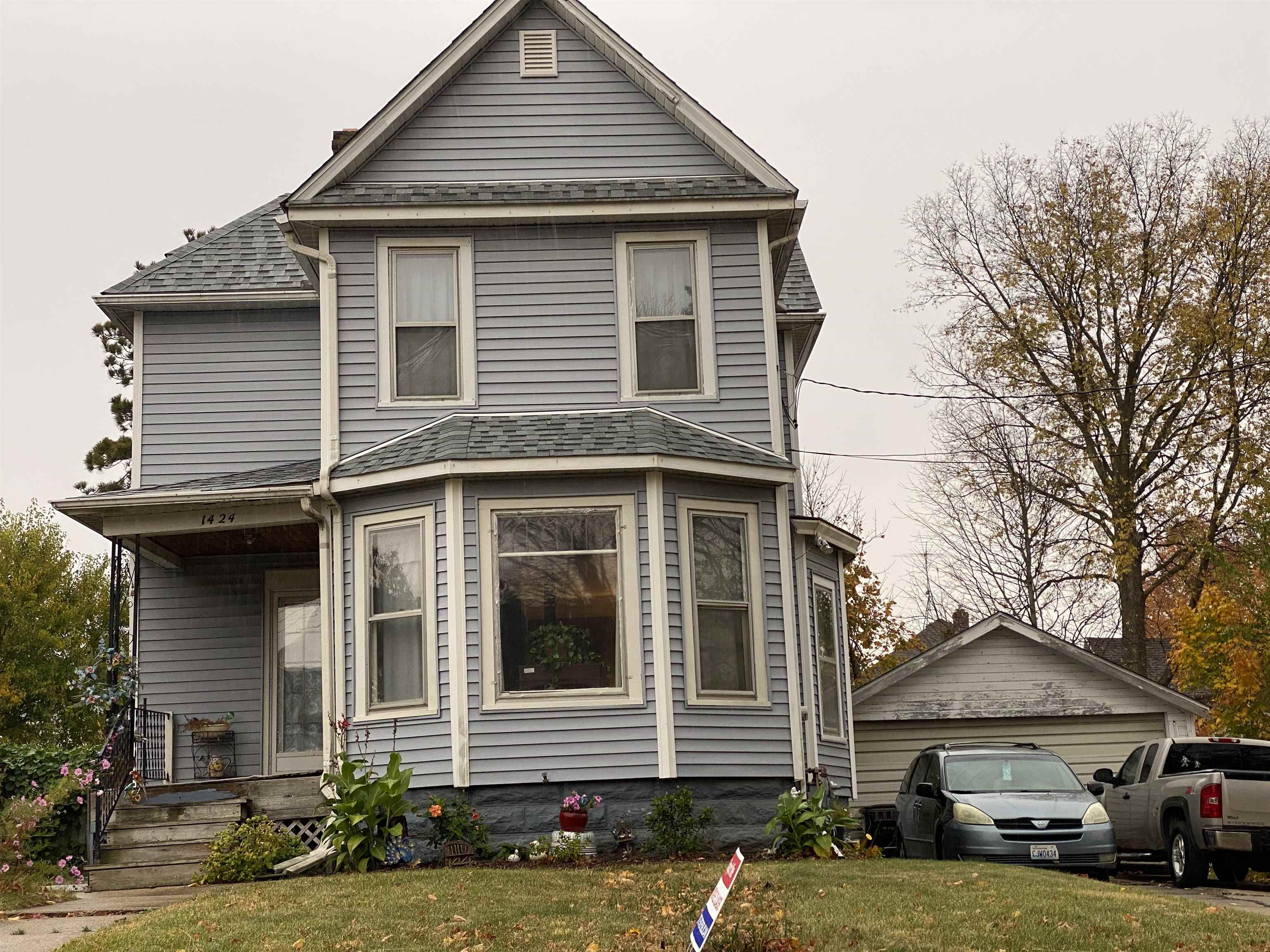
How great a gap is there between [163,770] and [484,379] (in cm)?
615

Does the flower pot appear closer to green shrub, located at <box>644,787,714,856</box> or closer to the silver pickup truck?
green shrub, located at <box>644,787,714,856</box>

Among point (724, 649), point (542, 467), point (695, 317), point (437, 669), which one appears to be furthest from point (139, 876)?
point (695, 317)

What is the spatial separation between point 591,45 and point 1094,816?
400 inches

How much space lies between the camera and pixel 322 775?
1529 centimetres

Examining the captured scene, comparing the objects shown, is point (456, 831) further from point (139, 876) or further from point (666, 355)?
point (666, 355)

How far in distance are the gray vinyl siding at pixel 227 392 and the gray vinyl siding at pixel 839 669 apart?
20.8ft

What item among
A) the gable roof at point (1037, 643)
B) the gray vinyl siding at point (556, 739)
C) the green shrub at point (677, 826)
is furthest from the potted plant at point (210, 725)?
the gable roof at point (1037, 643)

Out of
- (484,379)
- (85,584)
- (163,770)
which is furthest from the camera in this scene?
(85,584)

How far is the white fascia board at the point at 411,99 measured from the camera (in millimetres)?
16250

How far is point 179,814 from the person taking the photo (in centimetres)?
1493

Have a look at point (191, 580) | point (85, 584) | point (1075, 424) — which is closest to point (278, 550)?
point (191, 580)

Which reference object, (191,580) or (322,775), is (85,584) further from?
(322,775)

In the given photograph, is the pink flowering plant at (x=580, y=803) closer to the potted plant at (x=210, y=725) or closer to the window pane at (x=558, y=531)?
the window pane at (x=558, y=531)

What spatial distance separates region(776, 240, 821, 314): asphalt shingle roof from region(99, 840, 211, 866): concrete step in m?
9.09
